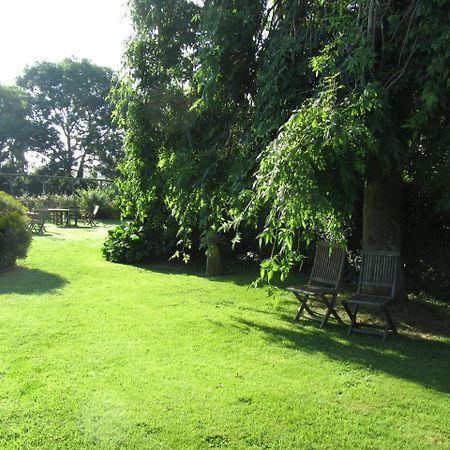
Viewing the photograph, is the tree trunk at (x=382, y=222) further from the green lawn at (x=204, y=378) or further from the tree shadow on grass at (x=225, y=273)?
the tree shadow on grass at (x=225, y=273)

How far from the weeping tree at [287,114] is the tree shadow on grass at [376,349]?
1.13 m

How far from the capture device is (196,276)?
10.8 meters

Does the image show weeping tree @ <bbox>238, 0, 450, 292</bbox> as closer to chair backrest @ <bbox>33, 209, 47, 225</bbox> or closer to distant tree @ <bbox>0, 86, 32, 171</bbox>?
chair backrest @ <bbox>33, 209, 47, 225</bbox>

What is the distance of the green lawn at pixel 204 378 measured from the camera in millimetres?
3604

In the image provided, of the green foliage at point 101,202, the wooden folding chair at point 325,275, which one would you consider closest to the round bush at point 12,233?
the wooden folding chair at point 325,275

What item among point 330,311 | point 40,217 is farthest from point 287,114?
point 40,217

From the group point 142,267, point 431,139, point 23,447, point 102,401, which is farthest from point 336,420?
point 142,267

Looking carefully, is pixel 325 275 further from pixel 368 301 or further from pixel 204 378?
pixel 204 378

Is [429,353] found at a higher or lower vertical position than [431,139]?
lower

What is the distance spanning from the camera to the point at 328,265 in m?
7.27

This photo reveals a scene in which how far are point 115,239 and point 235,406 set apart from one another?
9.05m

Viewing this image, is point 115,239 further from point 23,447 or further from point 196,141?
point 23,447

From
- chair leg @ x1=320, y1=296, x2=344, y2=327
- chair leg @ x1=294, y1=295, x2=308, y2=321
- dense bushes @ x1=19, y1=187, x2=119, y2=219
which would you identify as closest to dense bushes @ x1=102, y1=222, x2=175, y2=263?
chair leg @ x1=294, y1=295, x2=308, y2=321

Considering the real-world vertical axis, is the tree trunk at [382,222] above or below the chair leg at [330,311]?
above
